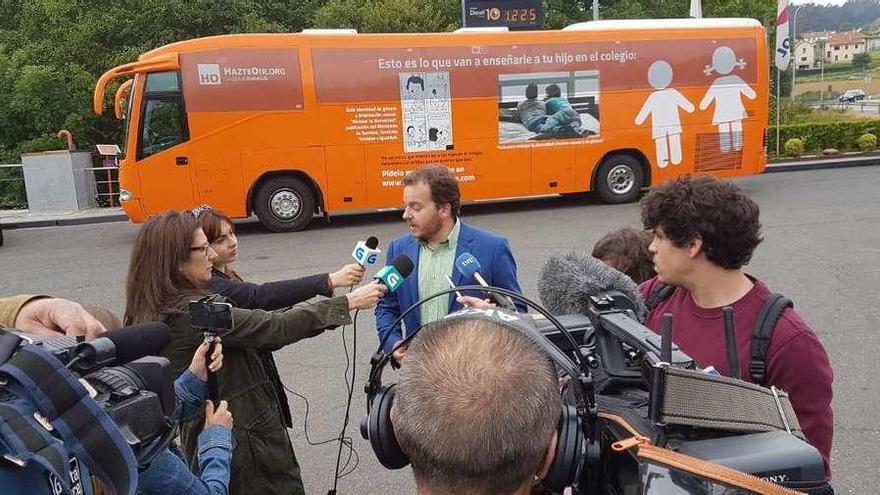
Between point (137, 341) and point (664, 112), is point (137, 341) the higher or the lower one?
the lower one

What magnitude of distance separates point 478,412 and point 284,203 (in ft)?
36.5

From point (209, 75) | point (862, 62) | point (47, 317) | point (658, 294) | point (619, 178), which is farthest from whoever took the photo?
point (862, 62)

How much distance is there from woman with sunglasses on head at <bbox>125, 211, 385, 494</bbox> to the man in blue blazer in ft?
1.43

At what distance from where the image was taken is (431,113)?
11984mm

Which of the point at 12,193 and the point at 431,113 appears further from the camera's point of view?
the point at 12,193

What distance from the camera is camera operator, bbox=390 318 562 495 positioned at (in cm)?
103

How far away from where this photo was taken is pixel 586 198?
14.3m

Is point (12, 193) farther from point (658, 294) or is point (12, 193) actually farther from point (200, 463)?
point (658, 294)

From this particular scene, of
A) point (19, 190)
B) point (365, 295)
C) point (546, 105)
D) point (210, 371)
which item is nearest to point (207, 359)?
point (210, 371)

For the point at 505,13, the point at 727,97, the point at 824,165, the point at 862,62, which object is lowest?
the point at 824,165

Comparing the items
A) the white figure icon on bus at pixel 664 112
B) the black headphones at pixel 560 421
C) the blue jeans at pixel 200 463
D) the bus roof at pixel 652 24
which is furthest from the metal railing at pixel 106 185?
the black headphones at pixel 560 421

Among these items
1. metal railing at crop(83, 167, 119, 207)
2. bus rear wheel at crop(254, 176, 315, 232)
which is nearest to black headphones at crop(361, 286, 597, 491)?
bus rear wheel at crop(254, 176, 315, 232)

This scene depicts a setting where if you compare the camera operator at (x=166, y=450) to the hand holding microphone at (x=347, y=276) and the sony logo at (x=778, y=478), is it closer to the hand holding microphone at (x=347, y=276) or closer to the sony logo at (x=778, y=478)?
the hand holding microphone at (x=347, y=276)

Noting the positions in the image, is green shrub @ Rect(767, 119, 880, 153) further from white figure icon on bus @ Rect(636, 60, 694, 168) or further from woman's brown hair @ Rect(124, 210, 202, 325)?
woman's brown hair @ Rect(124, 210, 202, 325)
